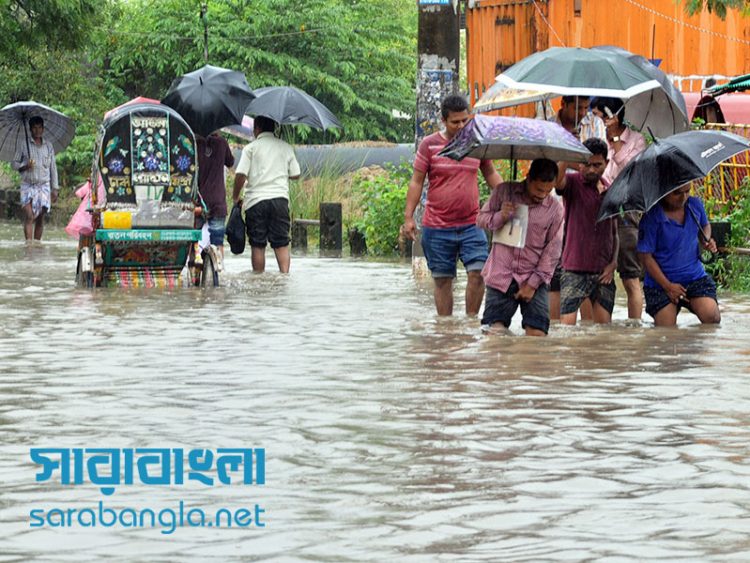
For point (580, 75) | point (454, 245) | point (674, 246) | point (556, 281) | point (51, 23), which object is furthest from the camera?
point (51, 23)

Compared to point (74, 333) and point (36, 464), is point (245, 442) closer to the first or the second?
point (36, 464)

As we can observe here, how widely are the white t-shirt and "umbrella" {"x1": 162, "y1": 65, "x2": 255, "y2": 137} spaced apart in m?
0.38

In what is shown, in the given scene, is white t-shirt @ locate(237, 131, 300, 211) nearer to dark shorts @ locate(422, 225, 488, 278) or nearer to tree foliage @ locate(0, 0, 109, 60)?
dark shorts @ locate(422, 225, 488, 278)

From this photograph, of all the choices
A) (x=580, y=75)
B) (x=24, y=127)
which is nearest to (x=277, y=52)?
(x=24, y=127)

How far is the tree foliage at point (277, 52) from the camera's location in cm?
4103

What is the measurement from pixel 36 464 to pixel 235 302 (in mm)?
8036

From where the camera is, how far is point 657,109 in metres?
14.3

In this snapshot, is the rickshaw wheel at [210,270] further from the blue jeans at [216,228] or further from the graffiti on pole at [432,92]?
the graffiti on pole at [432,92]

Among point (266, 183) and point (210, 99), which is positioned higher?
point (210, 99)

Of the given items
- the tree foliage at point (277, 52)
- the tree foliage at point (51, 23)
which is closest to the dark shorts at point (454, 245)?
the tree foliage at point (51, 23)

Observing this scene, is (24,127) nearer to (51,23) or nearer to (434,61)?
(51,23)

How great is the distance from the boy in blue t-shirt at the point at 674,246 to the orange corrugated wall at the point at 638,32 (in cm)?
1321

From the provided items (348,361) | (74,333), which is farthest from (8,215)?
(348,361)

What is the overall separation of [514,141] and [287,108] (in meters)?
6.77
